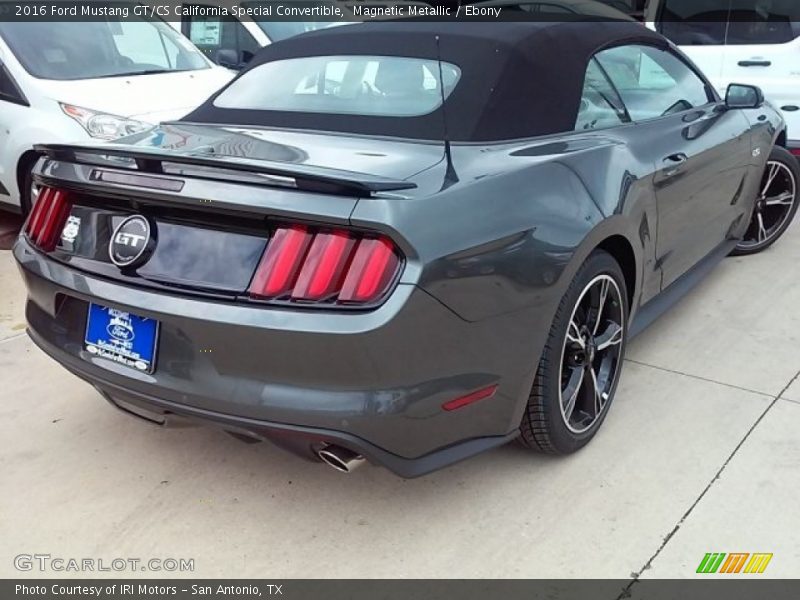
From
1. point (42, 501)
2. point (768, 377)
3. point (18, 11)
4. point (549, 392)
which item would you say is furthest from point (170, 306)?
point (18, 11)

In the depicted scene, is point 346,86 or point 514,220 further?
point 346,86

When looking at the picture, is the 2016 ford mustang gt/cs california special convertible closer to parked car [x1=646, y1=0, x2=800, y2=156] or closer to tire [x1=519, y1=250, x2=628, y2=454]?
tire [x1=519, y1=250, x2=628, y2=454]

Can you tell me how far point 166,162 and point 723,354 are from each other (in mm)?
2716

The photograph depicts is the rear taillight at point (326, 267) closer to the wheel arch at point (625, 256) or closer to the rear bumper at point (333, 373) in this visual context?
the rear bumper at point (333, 373)

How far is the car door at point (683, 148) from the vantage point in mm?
3211

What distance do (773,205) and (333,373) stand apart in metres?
4.01

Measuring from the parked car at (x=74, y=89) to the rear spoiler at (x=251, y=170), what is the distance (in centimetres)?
265

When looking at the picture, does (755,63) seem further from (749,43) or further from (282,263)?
(282,263)

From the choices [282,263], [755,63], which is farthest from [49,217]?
[755,63]

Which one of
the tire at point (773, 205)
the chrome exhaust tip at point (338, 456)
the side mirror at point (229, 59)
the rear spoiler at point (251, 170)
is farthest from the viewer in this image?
the side mirror at point (229, 59)

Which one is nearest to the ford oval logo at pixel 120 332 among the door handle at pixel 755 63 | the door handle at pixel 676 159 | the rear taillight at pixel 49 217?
the rear taillight at pixel 49 217

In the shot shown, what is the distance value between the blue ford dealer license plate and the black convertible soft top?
3.27 ft

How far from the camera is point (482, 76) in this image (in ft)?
8.96

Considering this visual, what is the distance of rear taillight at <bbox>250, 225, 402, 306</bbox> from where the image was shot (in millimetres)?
1996
